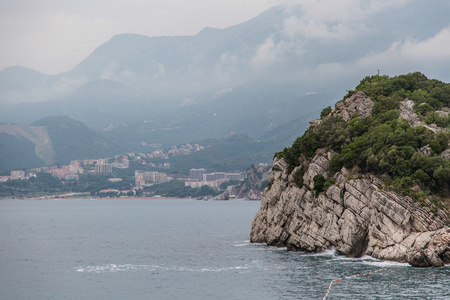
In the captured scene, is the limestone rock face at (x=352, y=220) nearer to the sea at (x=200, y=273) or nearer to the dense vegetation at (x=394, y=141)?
the sea at (x=200, y=273)

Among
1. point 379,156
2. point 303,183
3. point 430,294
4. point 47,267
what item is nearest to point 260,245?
point 303,183

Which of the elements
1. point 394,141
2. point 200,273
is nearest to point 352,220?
point 394,141

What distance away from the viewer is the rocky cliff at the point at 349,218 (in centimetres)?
6494

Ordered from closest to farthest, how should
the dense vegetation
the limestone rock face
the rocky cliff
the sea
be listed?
the sea < the limestone rock face < the rocky cliff < the dense vegetation

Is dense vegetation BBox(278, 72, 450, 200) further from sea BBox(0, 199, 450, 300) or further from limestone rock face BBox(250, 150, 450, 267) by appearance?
sea BBox(0, 199, 450, 300)

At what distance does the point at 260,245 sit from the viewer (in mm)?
88062

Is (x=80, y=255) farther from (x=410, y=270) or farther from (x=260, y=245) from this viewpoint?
(x=410, y=270)

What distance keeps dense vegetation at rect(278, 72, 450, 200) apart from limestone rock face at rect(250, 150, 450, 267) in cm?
216

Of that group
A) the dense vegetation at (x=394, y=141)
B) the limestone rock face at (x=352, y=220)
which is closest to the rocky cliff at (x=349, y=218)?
the limestone rock face at (x=352, y=220)

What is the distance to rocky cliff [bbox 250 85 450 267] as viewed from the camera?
64.9 metres

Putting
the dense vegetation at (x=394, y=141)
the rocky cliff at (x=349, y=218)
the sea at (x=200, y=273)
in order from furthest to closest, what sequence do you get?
the dense vegetation at (x=394, y=141)
the rocky cliff at (x=349, y=218)
the sea at (x=200, y=273)

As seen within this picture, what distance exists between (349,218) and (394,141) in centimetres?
1256

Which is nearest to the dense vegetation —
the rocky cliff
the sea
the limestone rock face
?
the rocky cliff

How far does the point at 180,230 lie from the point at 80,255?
4197 centimetres
